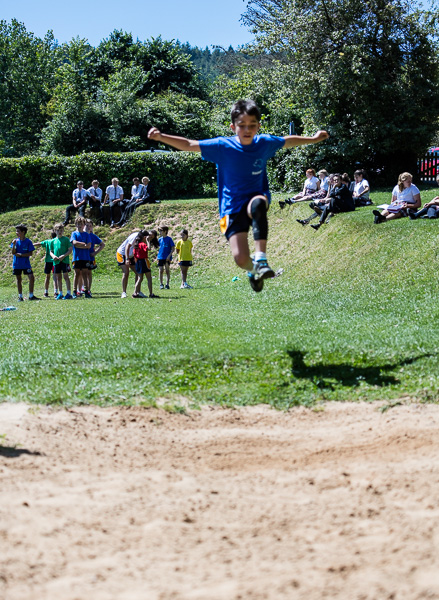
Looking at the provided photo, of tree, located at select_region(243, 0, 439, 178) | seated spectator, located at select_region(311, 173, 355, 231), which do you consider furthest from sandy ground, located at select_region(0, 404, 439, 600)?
tree, located at select_region(243, 0, 439, 178)

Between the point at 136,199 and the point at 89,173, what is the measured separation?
452 centimetres

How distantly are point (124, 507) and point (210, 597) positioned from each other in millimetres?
1108

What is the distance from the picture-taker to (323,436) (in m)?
5.45

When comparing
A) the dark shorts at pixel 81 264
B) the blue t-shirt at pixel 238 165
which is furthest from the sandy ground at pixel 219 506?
the dark shorts at pixel 81 264

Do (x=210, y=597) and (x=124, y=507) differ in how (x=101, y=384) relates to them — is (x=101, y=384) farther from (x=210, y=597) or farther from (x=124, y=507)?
(x=210, y=597)

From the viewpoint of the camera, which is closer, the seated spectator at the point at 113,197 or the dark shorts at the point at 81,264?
the dark shorts at the point at 81,264

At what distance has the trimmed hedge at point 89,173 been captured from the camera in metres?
34.1

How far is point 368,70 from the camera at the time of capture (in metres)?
27.0

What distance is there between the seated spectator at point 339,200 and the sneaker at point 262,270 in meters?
14.9

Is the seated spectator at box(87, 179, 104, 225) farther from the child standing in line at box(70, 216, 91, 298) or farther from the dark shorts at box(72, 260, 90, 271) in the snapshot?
the dark shorts at box(72, 260, 90, 271)

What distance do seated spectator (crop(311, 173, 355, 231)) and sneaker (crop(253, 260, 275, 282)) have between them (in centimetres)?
1492

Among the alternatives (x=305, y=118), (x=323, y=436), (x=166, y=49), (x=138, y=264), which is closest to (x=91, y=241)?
(x=138, y=264)

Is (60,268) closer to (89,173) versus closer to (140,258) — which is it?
(140,258)

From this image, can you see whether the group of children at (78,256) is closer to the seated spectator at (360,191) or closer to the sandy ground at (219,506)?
the seated spectator at (360,191)
